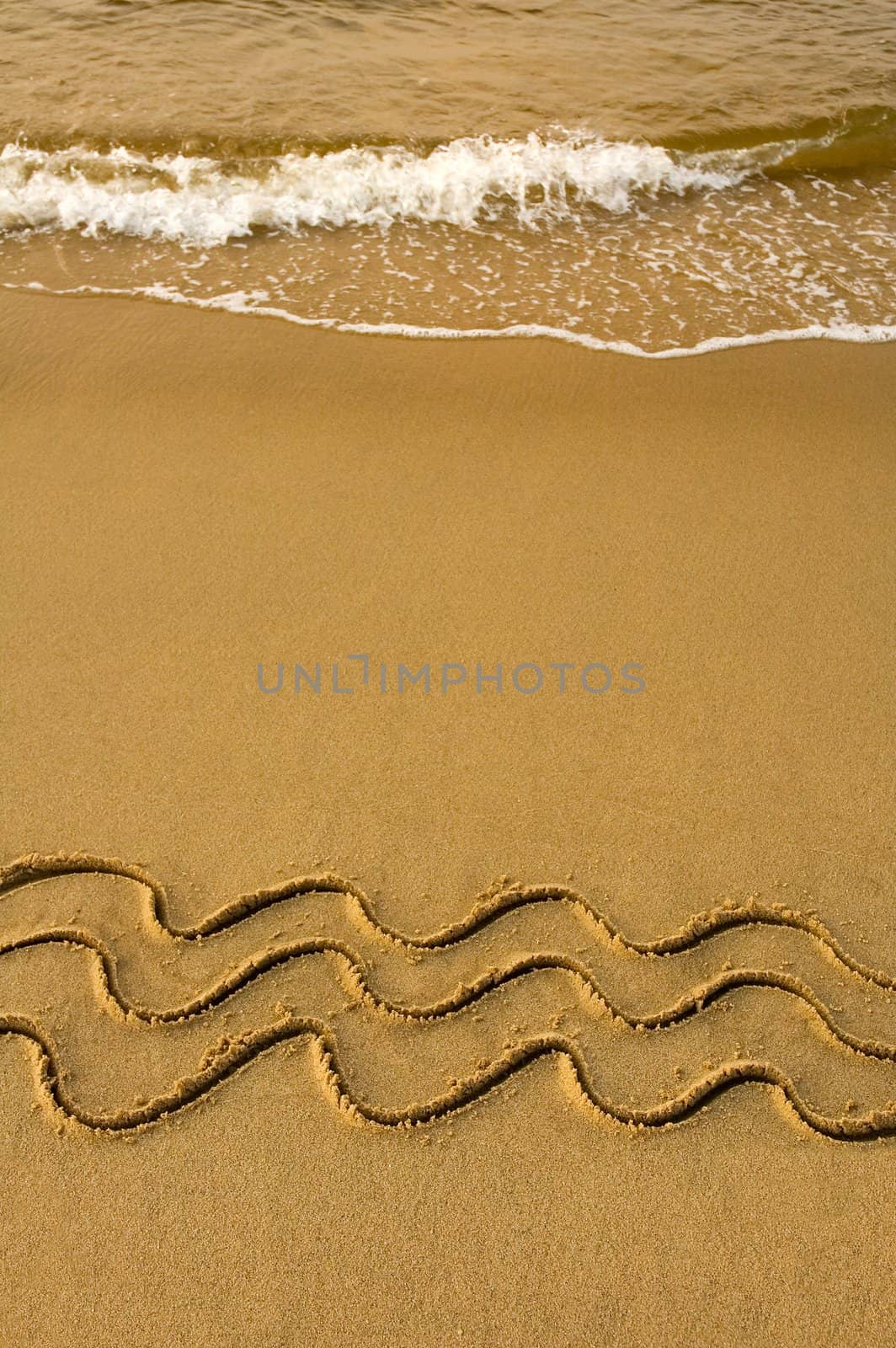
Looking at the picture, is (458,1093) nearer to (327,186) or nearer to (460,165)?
(327,186)

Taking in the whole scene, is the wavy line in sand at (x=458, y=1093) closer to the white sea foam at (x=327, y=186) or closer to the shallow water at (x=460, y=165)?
the shallow water at (x=460, y=165)

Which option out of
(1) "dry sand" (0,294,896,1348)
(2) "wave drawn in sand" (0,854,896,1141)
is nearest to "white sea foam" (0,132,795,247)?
(1) "dry sand" (0,294,896,1348)

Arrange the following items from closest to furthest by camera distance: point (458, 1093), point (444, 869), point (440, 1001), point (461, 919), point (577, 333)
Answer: point (458, 1093), point (440, 1001), point (461, 919), point (444, 869), point (577, 333)

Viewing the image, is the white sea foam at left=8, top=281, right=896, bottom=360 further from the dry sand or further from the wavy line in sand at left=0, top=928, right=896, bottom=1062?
the wavy line in sand at left=0, top=928, right=896, bottom=1062

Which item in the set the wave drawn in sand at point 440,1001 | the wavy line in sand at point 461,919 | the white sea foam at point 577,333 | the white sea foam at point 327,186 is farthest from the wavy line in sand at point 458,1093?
the white sea foam at point 327,186

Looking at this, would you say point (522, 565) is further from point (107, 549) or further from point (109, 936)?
point (109, 936)

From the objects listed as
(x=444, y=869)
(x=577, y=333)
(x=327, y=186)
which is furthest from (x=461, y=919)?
(x=327, y=186)
